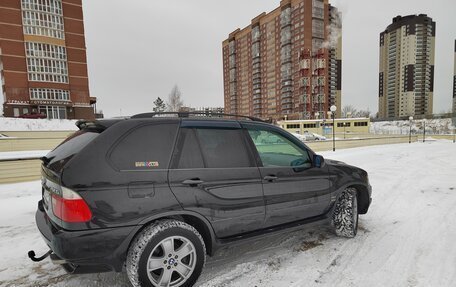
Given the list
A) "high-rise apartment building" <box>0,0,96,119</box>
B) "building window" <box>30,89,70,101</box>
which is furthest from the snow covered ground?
"high-rise apartment building" <box>0,0,96,119</box>

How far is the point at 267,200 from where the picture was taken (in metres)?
2.80

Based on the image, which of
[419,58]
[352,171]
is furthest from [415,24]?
[352,171]

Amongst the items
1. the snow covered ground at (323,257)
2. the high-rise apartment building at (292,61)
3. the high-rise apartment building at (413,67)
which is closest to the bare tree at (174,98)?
the high-rise apartment building at (292,61)

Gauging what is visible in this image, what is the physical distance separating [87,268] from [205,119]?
1.76m

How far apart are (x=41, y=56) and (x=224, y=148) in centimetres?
5118

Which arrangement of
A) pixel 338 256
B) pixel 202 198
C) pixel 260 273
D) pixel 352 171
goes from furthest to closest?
pixel 352 171 → pixel 338 256 → pixel 260 273 → pixel 202 198

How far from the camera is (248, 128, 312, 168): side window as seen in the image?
3.04 meters

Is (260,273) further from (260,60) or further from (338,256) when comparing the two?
(260,60)

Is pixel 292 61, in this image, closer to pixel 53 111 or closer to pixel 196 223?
pixel 53 111

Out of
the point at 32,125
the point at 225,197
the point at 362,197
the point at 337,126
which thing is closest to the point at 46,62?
the point at 32,125

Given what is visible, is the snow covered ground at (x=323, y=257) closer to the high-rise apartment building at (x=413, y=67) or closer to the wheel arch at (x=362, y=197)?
the wheel arch at (x=362, y=197)

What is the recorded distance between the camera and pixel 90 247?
1.98 m

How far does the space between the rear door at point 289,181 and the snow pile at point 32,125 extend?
32318mm

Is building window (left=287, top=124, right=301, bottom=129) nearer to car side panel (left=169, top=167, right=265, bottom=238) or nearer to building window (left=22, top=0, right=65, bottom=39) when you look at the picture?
building window (left=22, top=0, right=65, bottom=39)
